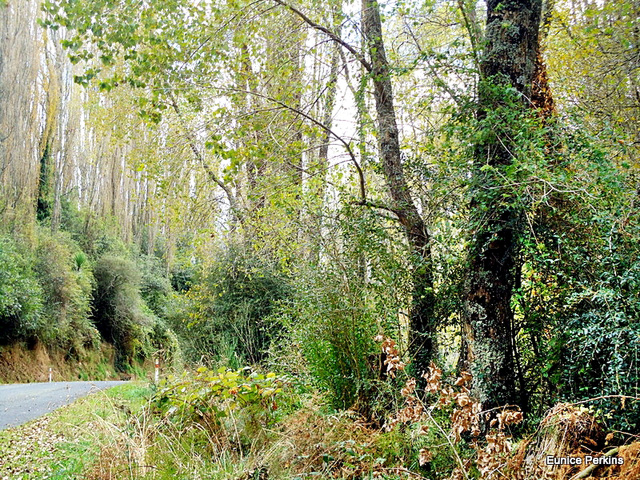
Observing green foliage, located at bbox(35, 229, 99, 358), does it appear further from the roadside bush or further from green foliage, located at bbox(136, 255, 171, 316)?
the roadside bush

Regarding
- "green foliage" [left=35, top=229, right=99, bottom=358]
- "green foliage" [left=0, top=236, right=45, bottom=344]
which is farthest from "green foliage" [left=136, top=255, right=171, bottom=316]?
"green foliage" [left=0, top=236, right=45, bottom=344]

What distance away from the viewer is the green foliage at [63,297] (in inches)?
571

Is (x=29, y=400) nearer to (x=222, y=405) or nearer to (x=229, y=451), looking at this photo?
(x=222, y=405)

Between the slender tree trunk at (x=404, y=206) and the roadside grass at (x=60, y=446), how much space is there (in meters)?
2.70

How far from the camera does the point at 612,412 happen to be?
10.7 ft

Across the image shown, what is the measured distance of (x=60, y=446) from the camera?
15.0 feet

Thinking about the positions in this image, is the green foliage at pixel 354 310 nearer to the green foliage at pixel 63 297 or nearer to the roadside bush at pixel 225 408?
the roadside bush at pixel 225 408

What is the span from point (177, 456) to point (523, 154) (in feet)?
11.3

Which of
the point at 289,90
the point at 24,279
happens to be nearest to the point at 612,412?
the point at 289,90

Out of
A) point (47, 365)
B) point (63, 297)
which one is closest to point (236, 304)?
point (47, 365)

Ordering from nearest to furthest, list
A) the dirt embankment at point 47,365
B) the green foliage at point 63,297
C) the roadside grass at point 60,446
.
Result: the roadside grass at point 60,446 < the dirt embankment at point 47,365 < the green foliage at point 63,297

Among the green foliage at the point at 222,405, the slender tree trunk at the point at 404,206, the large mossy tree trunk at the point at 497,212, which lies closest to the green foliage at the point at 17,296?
the green foliage at the point at 222,405

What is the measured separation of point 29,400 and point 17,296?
5.88 m

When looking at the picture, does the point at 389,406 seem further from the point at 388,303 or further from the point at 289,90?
the point at 289,90
